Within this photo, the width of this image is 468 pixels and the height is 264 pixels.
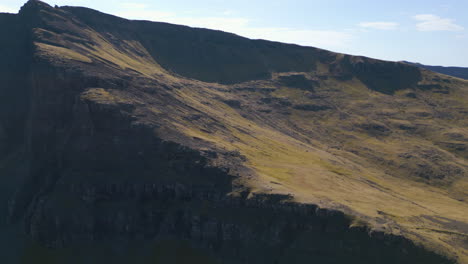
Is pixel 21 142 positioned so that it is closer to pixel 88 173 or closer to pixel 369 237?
pixel 88 173

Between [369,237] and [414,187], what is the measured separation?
9344 cm

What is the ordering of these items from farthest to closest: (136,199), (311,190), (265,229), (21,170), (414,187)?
(414,187) → (21,170) → (136,199) → (311,190) → (265,229)

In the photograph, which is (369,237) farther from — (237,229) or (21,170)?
(21,170)

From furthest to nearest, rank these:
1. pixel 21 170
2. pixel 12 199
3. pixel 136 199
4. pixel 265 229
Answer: pixel 21 170 < pixel 12 199 < pixel 136 199 < pixel 265 229

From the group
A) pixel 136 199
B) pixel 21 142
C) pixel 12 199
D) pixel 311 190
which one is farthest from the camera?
pixel 21 142

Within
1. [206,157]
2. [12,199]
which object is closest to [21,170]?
[12,199]

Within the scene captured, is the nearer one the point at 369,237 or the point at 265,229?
the point at 369,237

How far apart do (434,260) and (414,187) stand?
307 ft

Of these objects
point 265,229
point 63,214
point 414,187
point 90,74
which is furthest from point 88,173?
point 414,187

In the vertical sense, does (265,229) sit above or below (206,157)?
below

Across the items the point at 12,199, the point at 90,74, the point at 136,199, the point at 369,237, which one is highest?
the point at 90,74

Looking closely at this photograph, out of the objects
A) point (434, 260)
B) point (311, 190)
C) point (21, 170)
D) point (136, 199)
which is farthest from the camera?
point (21, 170)

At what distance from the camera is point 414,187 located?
6885 inches

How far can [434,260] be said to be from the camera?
88.0m
